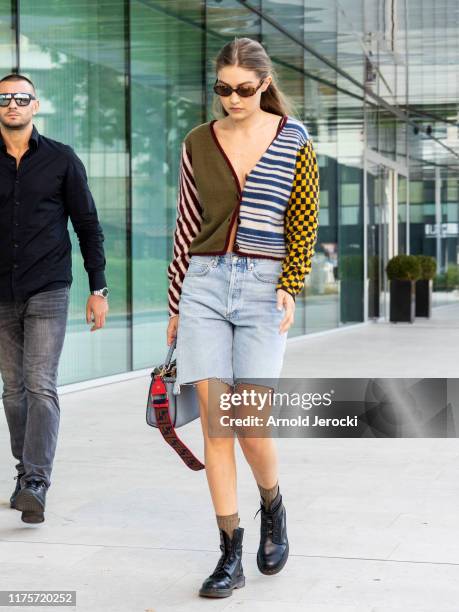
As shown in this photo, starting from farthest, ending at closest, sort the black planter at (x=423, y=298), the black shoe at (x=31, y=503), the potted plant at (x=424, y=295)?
the black planter at (x=423, y=298), the potted plant at (x=424, y=295), the black shoe at (x=31, y=503)

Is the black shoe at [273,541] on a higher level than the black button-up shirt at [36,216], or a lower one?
lower

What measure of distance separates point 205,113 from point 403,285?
30.0 ft

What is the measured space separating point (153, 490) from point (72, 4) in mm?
5947

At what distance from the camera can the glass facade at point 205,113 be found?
412 inches

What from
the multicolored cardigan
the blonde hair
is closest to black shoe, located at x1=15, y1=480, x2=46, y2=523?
the multicolored cardigan

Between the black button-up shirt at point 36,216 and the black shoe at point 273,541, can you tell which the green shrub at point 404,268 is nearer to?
the black button-up shirt at point 36,216

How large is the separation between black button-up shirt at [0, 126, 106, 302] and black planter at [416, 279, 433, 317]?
1906 centimetres

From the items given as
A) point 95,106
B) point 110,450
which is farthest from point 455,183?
point 110,450

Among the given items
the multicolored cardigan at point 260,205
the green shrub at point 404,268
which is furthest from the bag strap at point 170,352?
the green shrub at point 404,268

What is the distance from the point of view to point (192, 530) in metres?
4.98

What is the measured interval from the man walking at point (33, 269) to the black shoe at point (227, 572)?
1.24 meters

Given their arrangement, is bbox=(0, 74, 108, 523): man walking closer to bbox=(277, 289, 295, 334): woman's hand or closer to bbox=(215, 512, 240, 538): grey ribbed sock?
bbox=(215, 512, 240, 538): grey ribbed sock

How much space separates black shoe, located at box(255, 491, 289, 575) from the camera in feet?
13.8

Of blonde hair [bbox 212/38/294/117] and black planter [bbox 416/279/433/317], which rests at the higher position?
blonde hair [bbox 212/38/294/117]
